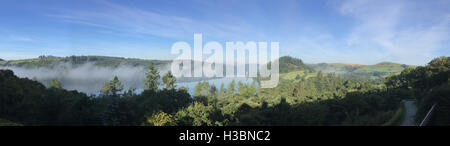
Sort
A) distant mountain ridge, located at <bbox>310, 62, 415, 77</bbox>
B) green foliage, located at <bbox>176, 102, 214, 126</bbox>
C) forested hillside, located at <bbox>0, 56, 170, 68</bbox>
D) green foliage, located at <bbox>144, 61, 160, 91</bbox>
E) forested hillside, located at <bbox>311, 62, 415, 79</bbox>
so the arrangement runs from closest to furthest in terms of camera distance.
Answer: green foliage, located at <bbox>176, 102, 214, 126</bbox> < green foliage, located at <bbox>144, 61, 160, 91</bbox> < forested hillside, located at <bbox>311, 62, 415, 79</bbox> < distant mountain ridge, located at <bbox>310, 62, 415, 77</bbox> < forested hillside, located at <bbox>0, 56, 170, 68</bbox>

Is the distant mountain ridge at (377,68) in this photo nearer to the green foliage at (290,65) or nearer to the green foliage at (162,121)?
the green foliage at (290,65)

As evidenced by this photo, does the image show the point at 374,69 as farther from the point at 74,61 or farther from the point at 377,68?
the point at 74,61

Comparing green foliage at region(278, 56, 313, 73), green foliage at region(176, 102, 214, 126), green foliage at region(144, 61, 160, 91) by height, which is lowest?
green foliage at region(176, 102, 214, 126)

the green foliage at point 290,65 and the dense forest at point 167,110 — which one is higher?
the green foliage at point 290,65

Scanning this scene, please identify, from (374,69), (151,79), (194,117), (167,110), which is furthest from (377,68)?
(194,117)

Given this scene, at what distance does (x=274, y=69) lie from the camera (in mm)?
143875

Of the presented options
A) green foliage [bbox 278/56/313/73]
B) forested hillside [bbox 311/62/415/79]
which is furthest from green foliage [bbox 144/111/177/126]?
green foliage [bbox 278/56/313/73]

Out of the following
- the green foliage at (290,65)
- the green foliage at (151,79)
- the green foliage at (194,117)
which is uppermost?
the green foliage at (290,65)

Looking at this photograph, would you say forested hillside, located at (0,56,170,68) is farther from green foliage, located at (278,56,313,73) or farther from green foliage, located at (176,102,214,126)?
green foliage, located at (176,102,214,126)

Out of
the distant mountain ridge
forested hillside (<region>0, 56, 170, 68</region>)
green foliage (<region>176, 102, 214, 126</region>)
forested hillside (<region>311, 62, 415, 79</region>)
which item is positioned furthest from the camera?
forested hillside (<region>0, 56, 170, 68</region>)

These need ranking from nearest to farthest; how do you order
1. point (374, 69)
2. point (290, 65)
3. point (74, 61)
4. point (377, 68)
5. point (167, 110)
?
point (167, 110)
point (377, 68)
point (374, 69)
point (290, 65)
point (74, 61)

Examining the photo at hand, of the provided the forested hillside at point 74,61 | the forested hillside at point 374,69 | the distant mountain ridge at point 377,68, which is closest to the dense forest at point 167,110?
the forested hillside at point 374,69
